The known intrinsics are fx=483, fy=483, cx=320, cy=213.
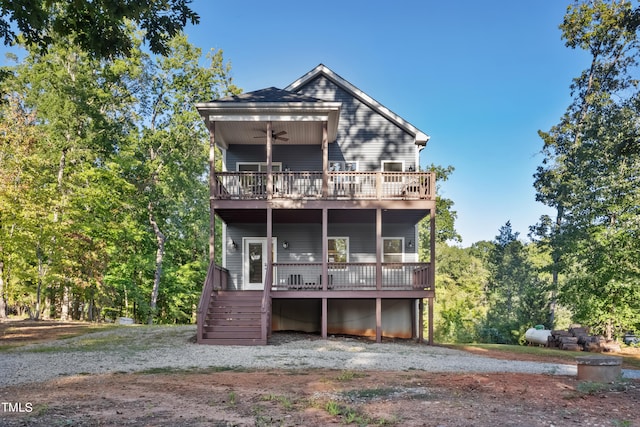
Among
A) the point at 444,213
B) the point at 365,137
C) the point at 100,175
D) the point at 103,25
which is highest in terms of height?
the point at 365,137

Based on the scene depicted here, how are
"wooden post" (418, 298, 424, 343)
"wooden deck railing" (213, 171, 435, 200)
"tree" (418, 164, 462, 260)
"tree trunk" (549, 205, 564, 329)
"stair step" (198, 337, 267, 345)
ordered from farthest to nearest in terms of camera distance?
"tree" (418, 164, 462, 260) → "tree trunk" (549, 205, 564, 329) → "wooden post" (418, 298, 424, 343) → "wooden deck railing" (213, 171, 435, 200) → "stair step" (198, 337, 267, 345)

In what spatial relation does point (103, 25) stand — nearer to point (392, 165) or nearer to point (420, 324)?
point (392, 165)

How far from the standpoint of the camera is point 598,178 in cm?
2350

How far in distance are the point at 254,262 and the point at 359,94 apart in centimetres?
813

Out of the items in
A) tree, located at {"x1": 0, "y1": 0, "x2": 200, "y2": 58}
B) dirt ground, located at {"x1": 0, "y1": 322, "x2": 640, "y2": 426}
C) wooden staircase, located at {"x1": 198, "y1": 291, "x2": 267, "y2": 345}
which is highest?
tree, located at {"x1": 0, "y1": 0, "x2": 200, "y2": 58}

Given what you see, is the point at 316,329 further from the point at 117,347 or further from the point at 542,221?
the point at 542,221

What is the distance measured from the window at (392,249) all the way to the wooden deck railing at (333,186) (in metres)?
2.58

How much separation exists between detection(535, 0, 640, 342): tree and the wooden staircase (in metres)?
13.2

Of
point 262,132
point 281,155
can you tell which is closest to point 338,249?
point 281,155

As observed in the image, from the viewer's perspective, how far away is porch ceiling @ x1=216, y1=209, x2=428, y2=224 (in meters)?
17.7

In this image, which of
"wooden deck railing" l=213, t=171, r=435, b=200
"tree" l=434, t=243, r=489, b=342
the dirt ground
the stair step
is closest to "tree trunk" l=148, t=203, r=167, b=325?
"wooden deck railing" l=213, t=171, r=435, b=200

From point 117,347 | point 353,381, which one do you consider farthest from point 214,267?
point 353,381

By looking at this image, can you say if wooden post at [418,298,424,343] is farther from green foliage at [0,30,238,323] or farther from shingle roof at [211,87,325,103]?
green foliage at [0,30,238,323]

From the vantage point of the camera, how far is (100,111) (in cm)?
2834
